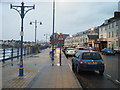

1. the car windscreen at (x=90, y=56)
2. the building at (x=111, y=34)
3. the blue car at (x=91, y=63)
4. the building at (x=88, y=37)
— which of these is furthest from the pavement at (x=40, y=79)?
the building at (x=88, y=37)

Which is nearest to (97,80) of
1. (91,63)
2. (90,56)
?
(91,63)

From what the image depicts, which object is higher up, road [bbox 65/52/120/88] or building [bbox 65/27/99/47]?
building [bbox 65/27/99/47]

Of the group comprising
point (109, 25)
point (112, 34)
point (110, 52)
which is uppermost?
point (109, 25)

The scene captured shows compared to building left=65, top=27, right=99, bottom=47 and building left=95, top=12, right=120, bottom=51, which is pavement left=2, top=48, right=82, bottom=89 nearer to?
building left=95, top=12, right=120, bottom=51

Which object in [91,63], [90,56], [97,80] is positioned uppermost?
[90,56]

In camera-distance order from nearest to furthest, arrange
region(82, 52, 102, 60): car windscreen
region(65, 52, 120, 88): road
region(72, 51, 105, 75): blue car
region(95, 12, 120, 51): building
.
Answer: region(65, 52, 120, 88): road → region(72, 51, 105, 75): blue car → region(82, 52, 102, 60): car windscreen → region(95, 12, 120, 51): building

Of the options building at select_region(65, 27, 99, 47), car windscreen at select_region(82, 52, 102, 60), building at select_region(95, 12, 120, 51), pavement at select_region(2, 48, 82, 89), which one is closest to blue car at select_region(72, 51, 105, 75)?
car windscreen at select_region(82, 52, 102, 60)

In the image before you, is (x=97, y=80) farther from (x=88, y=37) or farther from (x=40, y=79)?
(x=88, y=37)

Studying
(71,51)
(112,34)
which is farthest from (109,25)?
(71,51)

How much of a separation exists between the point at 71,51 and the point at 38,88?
20748mm

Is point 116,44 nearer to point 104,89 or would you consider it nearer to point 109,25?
point 109,25

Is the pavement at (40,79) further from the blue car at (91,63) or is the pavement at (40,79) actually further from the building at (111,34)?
the building at (111,34)

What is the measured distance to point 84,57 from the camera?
9.73 metres

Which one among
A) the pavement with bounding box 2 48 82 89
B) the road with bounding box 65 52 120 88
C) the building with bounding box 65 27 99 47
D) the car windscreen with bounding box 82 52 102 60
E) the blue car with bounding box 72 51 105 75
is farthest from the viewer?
the building with bounding box 65 27 99 47
